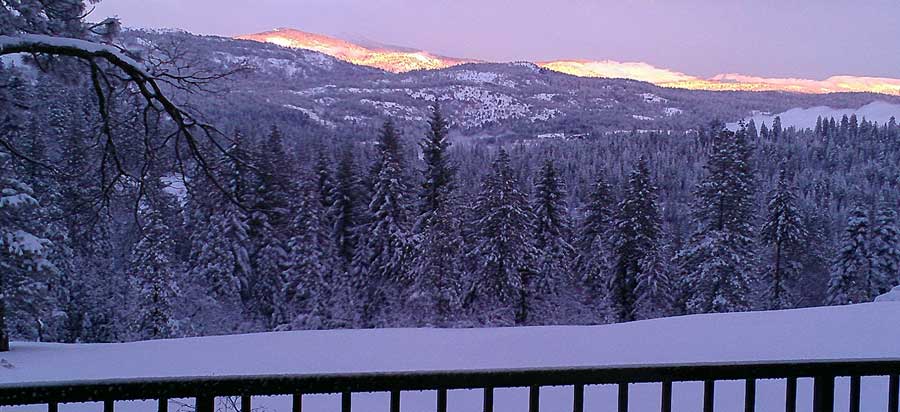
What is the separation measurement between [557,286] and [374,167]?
41.3 feet

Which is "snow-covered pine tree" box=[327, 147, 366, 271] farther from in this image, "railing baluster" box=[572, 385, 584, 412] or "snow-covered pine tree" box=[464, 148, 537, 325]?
"railing baluster" box=[572, 385, 584, 412]

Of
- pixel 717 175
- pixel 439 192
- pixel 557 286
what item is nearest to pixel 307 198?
pixel 439 192

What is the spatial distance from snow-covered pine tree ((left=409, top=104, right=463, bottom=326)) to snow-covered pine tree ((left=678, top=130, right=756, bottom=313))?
10.7m

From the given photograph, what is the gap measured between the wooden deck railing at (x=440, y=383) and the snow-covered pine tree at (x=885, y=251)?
35.4 m

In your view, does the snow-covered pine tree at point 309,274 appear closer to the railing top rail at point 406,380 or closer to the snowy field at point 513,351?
the snowy field at point 513,351

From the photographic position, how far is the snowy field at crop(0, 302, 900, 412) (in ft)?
23.2

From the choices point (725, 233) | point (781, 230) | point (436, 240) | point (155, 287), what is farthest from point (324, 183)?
point (781, 230)

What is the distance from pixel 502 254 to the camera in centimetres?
3006

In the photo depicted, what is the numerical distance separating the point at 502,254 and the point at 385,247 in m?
6.02

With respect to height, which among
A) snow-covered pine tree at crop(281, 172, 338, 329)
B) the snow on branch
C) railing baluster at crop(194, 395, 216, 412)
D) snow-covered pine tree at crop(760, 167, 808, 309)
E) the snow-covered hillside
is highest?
the snow-covered hillside

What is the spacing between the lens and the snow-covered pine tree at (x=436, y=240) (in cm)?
2877

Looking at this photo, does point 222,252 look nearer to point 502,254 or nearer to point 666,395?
point 502,254

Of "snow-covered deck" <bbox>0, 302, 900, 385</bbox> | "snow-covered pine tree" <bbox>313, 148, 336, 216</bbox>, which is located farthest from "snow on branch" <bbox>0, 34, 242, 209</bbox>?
"snow-covered pine tree" <bbox>313, 148, 336, 216</bbox>

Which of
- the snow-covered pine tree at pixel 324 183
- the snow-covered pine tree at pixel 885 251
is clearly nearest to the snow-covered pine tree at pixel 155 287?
the snow-covered pine tree at pixel 324 183
